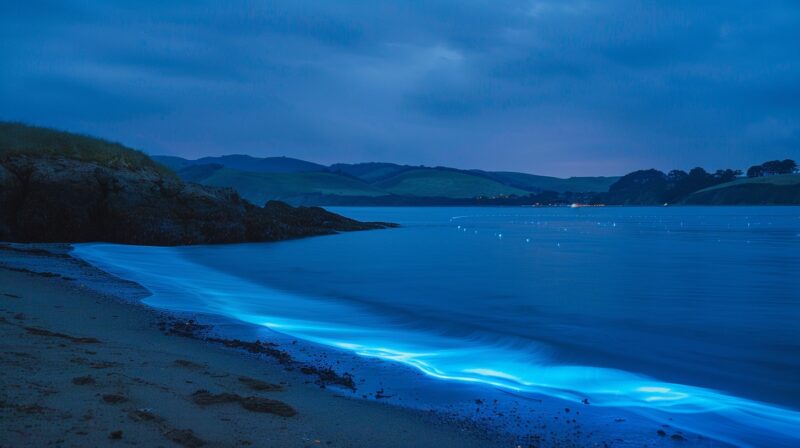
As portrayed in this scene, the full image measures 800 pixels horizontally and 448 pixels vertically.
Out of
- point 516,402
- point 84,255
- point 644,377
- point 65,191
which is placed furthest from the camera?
point 65,191

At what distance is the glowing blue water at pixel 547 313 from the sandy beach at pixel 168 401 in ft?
7.18

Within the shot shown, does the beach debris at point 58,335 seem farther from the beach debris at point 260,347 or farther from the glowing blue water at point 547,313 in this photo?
the glowing blue water at point 547,313

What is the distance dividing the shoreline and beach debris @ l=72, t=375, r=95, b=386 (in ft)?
0.31

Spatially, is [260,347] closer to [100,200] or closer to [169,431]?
[169,431]

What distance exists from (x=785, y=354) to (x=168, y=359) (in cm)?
907

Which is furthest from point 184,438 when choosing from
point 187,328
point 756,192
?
point 756,192

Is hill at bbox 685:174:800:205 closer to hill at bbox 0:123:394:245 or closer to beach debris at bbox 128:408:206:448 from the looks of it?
hill at bbox 0:123:394:245

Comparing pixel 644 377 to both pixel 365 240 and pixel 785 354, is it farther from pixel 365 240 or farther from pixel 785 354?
pixel 365 240

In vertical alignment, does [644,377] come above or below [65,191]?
below

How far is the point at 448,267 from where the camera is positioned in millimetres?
23672

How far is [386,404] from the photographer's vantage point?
5.70 metres

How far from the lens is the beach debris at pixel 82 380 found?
489cm

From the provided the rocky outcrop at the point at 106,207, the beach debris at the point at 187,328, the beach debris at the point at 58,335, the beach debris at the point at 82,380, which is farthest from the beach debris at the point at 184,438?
the rocky outcrop at the point at 106,207

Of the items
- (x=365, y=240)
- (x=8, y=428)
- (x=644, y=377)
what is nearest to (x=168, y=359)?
(x=8, y=428)
